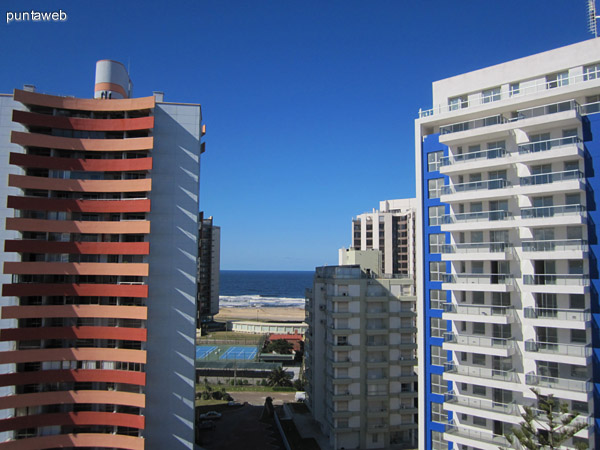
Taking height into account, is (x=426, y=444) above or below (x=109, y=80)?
below

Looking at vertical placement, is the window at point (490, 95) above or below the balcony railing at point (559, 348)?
above

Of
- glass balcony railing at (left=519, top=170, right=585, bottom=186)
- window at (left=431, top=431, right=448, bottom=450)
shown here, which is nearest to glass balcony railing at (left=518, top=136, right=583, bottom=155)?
glass balcony railing at (left=519, top=170, right=585, bottom=186)

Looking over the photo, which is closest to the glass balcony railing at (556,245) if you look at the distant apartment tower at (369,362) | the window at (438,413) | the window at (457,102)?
the window at (457,102)

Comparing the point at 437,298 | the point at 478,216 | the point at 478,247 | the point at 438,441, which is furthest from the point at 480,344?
the point at 438,441

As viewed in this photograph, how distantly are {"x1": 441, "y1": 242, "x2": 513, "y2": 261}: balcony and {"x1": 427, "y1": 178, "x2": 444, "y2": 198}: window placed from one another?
4.76 metres

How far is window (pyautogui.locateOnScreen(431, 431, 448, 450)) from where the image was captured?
35625 millimetres

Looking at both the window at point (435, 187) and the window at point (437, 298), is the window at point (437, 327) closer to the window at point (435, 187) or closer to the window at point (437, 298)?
the window at point (437, 298)

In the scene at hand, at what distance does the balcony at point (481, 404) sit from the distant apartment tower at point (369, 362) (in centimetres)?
1489

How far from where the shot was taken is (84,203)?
37.4m

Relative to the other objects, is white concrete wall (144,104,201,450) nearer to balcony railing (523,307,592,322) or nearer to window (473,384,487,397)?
window (473,384,487,397)

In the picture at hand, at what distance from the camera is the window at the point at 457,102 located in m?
35.3

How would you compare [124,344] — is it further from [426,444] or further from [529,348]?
[529,348]

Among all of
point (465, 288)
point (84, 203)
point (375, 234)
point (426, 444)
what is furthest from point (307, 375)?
point (375, 234)

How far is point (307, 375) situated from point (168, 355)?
26217mm
